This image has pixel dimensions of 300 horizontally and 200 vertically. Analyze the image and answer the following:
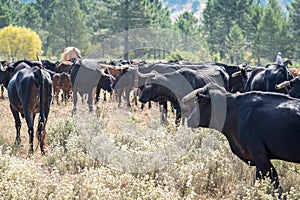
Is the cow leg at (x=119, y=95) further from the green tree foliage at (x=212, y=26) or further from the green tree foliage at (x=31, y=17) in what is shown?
the green tree foliage at (x=31, y=17)

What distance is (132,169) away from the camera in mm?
7469

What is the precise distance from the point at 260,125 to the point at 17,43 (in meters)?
58.3

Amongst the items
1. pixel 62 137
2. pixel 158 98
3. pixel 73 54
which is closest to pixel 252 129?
pixel 62 137

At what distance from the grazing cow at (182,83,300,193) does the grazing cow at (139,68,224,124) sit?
468 centimetres

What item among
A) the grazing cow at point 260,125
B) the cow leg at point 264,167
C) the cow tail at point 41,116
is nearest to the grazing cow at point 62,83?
the cow tail at point 41,116

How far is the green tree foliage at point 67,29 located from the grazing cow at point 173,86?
47027 millimetres

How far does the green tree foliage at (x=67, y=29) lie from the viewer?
58.0 metres

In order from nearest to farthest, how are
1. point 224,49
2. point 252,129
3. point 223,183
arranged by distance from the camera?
point 252,129 < point 223,183 < point 224,49

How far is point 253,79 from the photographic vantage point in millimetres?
12812

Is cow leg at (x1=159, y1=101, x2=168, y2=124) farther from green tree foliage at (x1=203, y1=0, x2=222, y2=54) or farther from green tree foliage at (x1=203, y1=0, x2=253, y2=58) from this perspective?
green tree foliage at (x1=203, y1=0, x2=222, y2=54)

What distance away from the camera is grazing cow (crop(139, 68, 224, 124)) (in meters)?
12.2

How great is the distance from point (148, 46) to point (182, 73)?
3963 cm

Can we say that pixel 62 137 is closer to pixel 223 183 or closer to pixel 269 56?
pixel 223 183

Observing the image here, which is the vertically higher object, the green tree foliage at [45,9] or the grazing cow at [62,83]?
the green tree foliage at [45,9]
